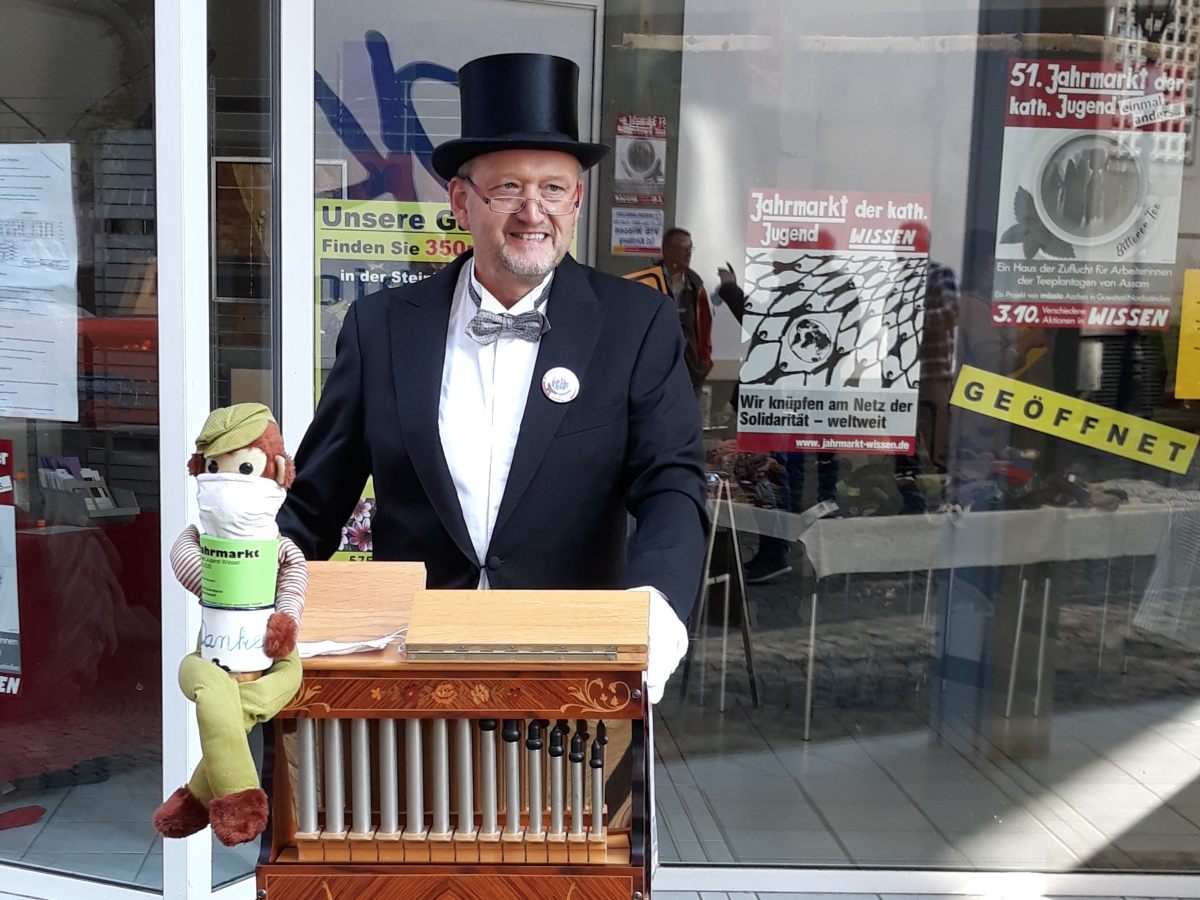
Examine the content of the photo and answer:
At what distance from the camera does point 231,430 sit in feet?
4.02

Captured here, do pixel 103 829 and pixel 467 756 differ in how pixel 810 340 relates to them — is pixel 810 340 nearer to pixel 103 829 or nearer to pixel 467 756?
pixel 103 829

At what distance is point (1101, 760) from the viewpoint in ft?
12.9

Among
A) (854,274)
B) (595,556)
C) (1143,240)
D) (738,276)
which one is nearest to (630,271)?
(738,276)

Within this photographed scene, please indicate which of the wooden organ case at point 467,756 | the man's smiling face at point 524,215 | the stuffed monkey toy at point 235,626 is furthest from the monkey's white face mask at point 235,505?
the man's smiling face at point 524,215

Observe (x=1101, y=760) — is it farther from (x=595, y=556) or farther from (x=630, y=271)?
(x=595, y=556)

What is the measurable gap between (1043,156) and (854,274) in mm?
675

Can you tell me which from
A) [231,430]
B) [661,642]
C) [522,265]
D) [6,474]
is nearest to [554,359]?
[522,265]

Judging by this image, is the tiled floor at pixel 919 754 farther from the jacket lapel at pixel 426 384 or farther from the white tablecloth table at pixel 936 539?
the jacket lapel at pixel 426 384

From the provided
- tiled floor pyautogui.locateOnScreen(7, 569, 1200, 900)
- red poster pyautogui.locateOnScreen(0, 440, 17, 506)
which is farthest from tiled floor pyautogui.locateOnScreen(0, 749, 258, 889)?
tiled floor pyautogui.locateOnScreen(7, 569, 1200, 900)

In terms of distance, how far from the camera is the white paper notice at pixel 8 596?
3676 millimetres

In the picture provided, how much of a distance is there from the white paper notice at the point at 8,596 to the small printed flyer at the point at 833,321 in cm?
220

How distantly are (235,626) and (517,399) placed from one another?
2.52ft

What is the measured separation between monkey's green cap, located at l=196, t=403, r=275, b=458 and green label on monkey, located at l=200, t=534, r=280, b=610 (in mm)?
87

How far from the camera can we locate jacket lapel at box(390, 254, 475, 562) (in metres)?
1.85
